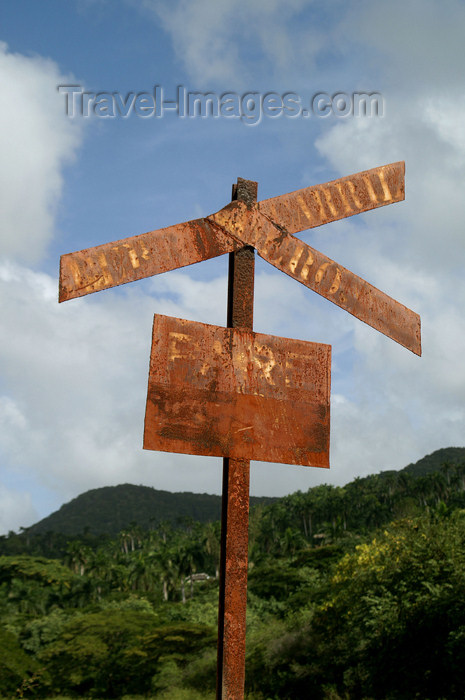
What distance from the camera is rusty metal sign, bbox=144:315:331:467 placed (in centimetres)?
365

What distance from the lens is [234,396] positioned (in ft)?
12.4

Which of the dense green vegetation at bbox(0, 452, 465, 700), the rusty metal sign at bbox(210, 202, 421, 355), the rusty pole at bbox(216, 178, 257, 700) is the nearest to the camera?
the rusty pole at bbox(216, 178, 257, 700)

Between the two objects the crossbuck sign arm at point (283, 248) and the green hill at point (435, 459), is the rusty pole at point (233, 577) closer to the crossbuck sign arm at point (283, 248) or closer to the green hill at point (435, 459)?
the crossbuck sign arm at point (283, 248)

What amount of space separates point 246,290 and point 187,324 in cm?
49

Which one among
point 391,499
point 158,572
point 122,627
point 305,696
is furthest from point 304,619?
point 391,499

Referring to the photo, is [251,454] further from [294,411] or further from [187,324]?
[187,324]

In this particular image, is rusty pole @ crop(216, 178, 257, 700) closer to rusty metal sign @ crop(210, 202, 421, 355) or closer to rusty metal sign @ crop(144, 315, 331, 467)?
rusty metal sign @ crop(144, 315, 331, 467)

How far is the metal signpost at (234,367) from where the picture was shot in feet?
11.9

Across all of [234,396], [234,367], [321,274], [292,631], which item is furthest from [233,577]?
[292,631]

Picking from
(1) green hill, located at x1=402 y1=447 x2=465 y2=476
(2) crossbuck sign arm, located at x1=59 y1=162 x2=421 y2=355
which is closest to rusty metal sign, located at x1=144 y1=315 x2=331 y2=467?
(2) crossbuck sign arm, located at x1=59 y1=162 x2=421 y2=355

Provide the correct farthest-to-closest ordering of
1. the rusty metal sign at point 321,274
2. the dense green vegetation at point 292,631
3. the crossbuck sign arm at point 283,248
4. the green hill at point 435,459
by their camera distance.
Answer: the green hill at point 435,459 → the dense green vegetation at point 292,631 → the rusty metal sign at point 321,274 → the crossbuck sign arm at point 283,248

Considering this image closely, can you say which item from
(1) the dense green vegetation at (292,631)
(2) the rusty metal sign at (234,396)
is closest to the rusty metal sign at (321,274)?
(2) the rusty metal sign at (234,396)

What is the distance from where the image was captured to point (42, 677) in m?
27.1

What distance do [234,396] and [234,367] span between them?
6.9 inches
